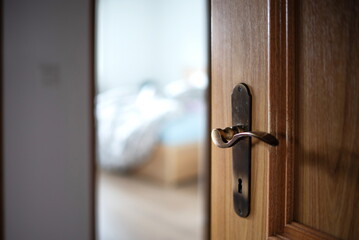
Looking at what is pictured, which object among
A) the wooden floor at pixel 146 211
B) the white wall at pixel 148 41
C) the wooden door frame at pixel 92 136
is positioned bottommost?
the wooden floor at pixel 146 211

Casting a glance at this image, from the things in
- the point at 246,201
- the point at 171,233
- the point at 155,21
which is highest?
the point at 155,21

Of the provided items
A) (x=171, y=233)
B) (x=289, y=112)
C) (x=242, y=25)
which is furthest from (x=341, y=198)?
(x=171, y=233)

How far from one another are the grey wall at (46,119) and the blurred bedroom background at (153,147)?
149mm

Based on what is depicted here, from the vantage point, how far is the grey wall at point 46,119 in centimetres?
132

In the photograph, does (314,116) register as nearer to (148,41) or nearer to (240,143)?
(240,143)

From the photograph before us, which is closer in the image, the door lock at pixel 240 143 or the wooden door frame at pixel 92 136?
the door lock at pixel 240 143

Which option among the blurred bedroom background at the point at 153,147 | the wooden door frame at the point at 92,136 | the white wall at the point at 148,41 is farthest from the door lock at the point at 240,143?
the white wall at the point at 148,41

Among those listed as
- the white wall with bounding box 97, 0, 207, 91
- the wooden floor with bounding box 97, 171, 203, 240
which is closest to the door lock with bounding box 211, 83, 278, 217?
the wooden floor with bounding box 97, 171, 203, 240

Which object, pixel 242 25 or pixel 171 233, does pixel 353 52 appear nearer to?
pixel 242 25

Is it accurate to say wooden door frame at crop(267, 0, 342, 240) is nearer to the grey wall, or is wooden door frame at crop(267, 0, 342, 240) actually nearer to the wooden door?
the wooden door

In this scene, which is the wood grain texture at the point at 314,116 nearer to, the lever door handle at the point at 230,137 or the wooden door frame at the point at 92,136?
the lever door handle at the point at 230,137

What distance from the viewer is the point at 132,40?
5648 millimetres

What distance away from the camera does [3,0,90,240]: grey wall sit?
51.9 inches

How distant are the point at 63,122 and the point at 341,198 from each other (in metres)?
1.30
